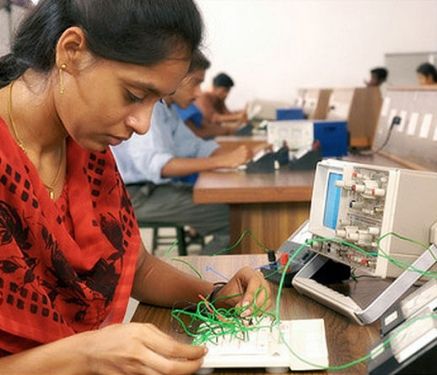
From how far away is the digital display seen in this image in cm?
117

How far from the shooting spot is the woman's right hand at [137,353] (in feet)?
2.76

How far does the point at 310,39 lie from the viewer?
836 cm

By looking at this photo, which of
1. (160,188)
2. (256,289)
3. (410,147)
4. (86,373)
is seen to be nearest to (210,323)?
(256,289)

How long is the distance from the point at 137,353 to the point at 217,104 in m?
7.03

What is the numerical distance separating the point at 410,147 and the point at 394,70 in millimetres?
5491

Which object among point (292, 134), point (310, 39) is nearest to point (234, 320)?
point (292, 134)

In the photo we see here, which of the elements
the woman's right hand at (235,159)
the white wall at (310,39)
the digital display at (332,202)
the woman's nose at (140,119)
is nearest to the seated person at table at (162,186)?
the woman's right hand at (235,159)

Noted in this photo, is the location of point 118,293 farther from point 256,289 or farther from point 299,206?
point 299,206

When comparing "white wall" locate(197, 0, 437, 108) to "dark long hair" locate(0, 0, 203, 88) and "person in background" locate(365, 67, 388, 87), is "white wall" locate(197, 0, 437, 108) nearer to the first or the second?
"person in background" locate(365, 67, 388, 87)

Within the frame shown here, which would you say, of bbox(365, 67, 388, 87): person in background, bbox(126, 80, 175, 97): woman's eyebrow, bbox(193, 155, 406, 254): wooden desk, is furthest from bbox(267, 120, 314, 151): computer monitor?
bbox(365, 67, 388, 87): person in background

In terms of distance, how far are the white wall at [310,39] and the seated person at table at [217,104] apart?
2.25 ft

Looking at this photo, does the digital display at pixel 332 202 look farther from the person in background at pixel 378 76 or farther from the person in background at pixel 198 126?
the person in background at pixel 378 76

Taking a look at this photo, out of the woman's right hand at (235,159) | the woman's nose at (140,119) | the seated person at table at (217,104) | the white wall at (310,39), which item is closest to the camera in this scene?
the woman's nose at (140,119)

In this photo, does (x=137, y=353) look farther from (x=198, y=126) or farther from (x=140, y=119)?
(x=198, y=126)
